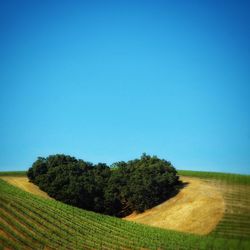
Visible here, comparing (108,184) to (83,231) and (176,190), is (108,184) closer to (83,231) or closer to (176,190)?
(176,190)

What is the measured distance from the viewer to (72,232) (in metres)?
58.3

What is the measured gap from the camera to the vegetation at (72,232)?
50.6 metres

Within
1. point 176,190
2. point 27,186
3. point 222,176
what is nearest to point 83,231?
point 27,186

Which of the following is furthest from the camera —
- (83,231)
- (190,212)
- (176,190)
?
(176,190)

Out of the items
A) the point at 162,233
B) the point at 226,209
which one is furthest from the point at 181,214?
the point at 162,233

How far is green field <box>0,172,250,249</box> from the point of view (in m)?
51.0

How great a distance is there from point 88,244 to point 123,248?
4.86 m

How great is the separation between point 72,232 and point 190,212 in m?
33.3

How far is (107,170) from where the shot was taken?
106 meters

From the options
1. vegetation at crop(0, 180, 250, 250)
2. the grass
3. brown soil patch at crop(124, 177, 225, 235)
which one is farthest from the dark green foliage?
the grass

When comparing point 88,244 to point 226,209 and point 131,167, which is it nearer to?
point 226,209

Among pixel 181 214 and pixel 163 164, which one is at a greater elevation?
pixel 163 164

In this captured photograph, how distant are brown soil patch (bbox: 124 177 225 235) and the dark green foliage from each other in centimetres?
352

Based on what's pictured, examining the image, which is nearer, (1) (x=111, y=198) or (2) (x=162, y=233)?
(2) (x=162, y=233)
